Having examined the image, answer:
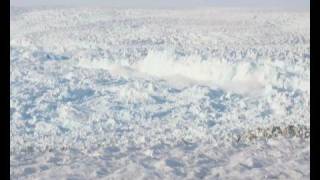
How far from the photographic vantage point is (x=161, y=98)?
320 inches

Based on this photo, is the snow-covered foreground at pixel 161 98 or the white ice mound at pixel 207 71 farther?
the white ice mound at pixel 207 71

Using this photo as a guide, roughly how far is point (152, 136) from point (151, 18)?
9608mm

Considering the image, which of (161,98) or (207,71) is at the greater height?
(207,71)

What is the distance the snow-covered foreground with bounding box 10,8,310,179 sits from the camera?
5117mm

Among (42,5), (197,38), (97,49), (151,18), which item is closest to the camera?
(97,49)

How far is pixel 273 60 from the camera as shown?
33.4ft

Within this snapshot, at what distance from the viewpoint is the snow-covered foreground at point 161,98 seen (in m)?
5.12

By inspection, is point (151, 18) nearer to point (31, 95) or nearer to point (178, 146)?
point (31, 95)

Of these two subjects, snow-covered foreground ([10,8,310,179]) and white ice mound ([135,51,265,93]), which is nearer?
snow-covered foreground ([10,8,310,179])

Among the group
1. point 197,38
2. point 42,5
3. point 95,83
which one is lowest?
point 95,83

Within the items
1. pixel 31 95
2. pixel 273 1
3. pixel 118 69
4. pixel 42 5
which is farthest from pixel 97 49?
pixel 273 1

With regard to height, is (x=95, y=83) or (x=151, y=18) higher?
(x=151, y=18)

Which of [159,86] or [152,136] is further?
[159,86]

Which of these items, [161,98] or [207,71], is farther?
[207,71]
